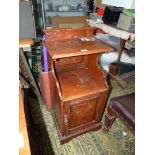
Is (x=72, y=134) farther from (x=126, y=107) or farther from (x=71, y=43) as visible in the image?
(x=71, y=43)

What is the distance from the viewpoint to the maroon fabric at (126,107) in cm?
128

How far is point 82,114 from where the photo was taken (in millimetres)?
1421

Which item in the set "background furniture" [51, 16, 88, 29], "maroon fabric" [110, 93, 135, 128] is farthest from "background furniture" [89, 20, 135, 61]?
"maroon fabric" [110, 93, 135, 128]

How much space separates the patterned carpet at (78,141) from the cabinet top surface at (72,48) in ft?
2.80

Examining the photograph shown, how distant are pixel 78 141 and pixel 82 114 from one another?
315 mm

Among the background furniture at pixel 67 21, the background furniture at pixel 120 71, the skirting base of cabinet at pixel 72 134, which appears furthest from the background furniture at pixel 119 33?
the skirting base of cabinet at pixel 72 134

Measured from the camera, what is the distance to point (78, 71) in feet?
5.15

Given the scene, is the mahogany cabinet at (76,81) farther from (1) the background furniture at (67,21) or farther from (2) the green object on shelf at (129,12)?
(1) the background furniture at (67,21)

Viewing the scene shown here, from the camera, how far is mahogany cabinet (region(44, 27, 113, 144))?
1.25m
